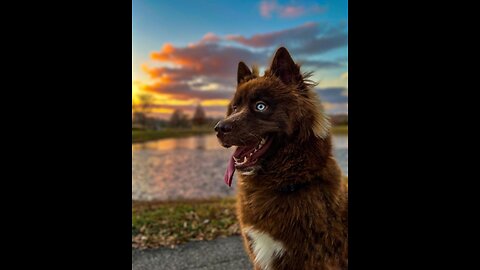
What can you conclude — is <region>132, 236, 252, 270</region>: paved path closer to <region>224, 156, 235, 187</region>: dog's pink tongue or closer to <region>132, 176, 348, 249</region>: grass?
<region>132, 176, 348, 249</region>: grass

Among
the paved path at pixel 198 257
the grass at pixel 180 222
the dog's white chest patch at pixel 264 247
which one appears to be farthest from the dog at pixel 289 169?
the grass at pixel 180 222

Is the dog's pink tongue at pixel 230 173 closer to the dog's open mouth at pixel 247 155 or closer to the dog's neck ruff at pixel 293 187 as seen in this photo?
the dog's open mouth at pixel 247 155

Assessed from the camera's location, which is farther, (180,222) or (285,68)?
(180,222)

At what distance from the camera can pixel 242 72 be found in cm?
224

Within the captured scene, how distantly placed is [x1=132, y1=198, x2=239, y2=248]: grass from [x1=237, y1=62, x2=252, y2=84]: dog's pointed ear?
10.8 ft

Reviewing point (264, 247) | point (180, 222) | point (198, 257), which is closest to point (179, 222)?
point (180, 222)

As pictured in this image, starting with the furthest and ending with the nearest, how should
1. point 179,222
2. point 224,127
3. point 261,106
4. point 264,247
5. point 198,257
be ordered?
point 179,222 → point 198,257 → point 264,247 → point 261,106 → point 224,127

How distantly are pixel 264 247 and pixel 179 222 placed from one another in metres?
3.52

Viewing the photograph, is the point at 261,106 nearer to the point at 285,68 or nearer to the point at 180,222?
the point at 285,68

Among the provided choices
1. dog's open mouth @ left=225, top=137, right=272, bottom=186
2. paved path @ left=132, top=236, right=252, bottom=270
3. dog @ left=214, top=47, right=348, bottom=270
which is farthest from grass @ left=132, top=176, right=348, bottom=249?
dog's open mouth @ left=225, top=137, right=272, bottom=186
